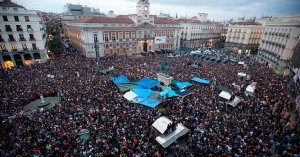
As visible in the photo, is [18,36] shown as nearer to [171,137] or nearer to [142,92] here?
[142,92]

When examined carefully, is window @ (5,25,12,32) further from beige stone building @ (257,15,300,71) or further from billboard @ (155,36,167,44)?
beige stone building @ (257,15,300,71)

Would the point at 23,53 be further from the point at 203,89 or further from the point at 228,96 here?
the point at 228,96

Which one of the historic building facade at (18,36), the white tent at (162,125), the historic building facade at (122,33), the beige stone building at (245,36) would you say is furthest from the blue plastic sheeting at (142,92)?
the beige stone building at (245,36)

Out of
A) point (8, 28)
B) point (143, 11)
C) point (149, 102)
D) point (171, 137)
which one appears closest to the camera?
point (171, 137)

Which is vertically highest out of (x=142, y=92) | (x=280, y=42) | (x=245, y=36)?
(x=245, y=36)

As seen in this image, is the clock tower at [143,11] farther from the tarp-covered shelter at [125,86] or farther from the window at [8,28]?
the window at [8,28]

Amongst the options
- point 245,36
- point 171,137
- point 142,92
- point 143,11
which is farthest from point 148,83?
point 245,36
